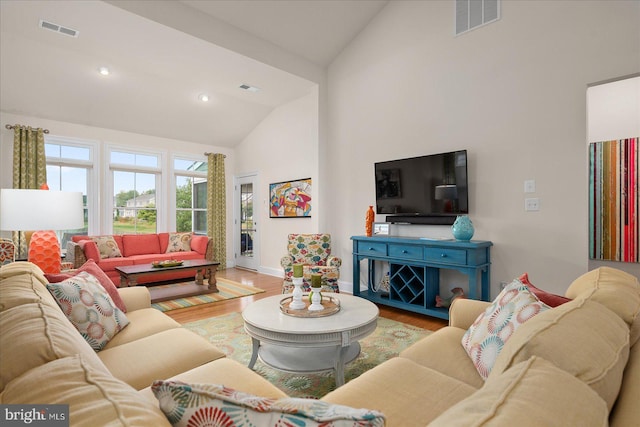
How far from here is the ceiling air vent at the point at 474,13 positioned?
342 cm

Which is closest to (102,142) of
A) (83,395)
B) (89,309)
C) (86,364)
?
(89,309)

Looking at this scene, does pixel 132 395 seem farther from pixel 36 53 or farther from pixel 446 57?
pixel 36 53

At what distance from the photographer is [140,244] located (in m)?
5.45

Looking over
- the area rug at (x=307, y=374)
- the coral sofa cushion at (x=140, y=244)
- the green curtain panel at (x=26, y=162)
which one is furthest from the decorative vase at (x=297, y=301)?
the green curtain panel at (x=26, y=162)

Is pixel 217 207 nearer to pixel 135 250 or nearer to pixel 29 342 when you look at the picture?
pixel 135 250

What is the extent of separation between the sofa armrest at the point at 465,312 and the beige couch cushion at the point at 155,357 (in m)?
1.36

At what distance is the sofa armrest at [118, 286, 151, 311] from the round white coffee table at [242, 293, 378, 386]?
30.4 inches

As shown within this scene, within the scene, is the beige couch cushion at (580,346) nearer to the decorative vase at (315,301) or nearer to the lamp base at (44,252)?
the decorative vase at (315,301)

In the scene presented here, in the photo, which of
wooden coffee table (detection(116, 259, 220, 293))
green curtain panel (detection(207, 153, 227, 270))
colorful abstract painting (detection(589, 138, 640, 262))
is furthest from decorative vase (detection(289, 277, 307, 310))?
green curtain panel (detection(207, 153, 227, 270))

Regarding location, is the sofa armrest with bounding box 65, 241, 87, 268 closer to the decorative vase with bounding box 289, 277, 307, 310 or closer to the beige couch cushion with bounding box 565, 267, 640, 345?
the decorative vase with bounding box 289, 277, 307, 310

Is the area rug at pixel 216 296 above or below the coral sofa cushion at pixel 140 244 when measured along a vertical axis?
below

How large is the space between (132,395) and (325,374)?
185 centimetres

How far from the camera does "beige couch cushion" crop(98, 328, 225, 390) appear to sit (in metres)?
1.42

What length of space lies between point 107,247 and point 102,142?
5.94ft
